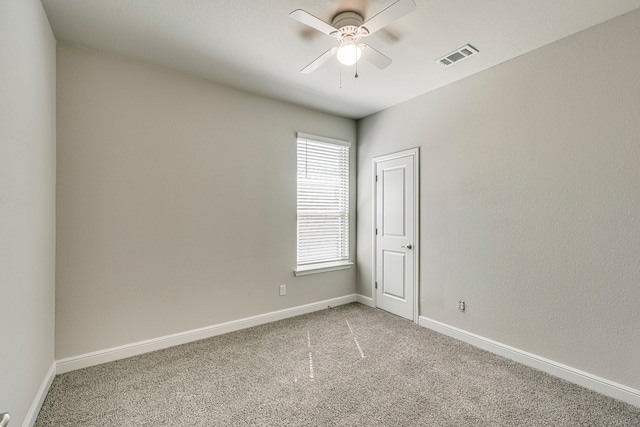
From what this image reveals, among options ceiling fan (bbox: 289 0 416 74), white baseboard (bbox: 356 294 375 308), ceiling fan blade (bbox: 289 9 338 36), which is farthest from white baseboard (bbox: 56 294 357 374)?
ceiling fan blade (bbox: 289 9 338 36)

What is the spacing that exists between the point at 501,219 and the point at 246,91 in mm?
3023

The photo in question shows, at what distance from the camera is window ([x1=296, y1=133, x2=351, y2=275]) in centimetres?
387

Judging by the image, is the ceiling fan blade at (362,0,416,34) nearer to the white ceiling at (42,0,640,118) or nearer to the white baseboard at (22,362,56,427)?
the white ceiling at (42,0,640,118)

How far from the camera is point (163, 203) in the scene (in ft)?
9.36

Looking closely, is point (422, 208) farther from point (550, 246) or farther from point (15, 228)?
point (15, 228)

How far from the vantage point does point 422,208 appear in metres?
3.51

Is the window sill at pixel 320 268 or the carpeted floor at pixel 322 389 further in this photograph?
the window sill at pixel 320 268

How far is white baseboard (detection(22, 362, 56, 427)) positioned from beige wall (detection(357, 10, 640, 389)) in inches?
135

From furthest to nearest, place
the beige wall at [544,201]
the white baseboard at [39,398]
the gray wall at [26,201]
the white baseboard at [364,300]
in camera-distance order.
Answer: the white baseboard at [364,300], the beige wall at [544,201], the white baseboard at [39,398], the gray wall at [26,201]

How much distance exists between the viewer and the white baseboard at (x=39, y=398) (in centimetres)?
177

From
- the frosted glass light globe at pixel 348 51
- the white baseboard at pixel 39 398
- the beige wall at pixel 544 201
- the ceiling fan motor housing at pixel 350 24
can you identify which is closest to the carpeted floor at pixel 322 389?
the white baseboard at pixel 39 398

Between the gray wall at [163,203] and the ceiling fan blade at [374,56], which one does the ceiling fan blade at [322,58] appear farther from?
the gray wall at [163,203]

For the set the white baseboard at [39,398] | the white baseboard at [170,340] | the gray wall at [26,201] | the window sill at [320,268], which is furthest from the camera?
the window sill at [320,268]

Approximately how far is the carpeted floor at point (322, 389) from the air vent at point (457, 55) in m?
2.73
